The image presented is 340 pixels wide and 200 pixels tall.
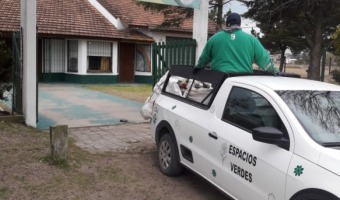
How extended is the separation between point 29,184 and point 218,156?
92.2 inches

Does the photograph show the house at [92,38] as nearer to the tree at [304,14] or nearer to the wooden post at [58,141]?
the tree at [304,14]

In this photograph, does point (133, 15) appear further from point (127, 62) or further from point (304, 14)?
point (304, 14)

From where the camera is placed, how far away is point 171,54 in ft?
31.3

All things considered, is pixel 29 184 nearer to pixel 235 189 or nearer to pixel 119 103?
pixel 235 189

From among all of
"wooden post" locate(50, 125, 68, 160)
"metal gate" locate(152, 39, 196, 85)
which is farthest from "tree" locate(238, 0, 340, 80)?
"wooden post" locate(50, 125, 68, 160)

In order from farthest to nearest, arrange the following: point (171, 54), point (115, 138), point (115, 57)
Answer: point (115, 57)
point (171, 54)
point (115, 138)

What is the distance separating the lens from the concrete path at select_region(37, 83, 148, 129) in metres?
9.08

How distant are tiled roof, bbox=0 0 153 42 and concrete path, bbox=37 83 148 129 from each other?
18.0ft

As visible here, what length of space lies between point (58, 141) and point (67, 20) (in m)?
15.5

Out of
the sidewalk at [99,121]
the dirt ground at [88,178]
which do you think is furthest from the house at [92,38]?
the dirt ground at [88,178]

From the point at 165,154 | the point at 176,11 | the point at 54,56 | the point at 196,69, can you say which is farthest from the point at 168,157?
the point at 54,56

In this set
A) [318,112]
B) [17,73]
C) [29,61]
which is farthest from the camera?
[17,73]

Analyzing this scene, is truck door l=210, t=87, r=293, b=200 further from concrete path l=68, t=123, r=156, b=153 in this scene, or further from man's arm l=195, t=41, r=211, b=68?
concrete path l=68, t=123, r=156, b=153

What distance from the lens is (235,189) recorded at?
158 inches
